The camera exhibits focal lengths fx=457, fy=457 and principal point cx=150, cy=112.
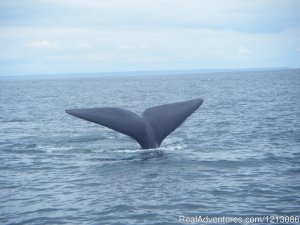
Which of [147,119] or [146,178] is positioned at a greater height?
[147,119]

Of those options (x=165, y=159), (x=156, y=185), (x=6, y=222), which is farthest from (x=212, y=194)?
(x=6, y=222)

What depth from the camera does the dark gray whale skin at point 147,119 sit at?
14062 millimetres

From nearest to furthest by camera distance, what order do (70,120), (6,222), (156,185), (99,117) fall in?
(6,222) → (156,185) → (99,117) → (70,120)

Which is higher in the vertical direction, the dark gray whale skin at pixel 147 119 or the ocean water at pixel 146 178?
the dark gray whale skin at pixel 147 119

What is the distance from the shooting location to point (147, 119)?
583 inches

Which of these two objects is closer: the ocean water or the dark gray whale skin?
the ocean water

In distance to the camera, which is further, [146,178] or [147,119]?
[147,119]

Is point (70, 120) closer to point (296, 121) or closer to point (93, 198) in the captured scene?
point (296, 121)

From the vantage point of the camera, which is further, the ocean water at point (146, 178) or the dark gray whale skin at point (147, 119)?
the dark gray whale skin at point (147, 119)

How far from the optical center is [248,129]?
978 inches

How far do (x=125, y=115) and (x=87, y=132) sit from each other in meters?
11.0

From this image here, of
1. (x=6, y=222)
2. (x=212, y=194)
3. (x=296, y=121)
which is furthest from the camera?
(x=296, y=121)

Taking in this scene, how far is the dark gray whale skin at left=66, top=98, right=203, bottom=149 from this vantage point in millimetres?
14062

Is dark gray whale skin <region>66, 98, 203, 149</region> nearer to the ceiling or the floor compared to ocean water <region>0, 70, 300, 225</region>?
nearer to the ceiling
